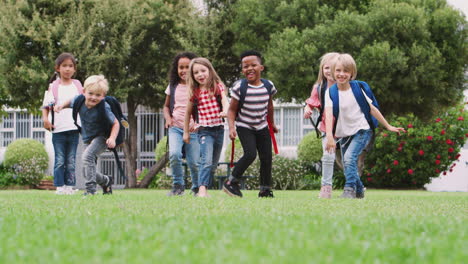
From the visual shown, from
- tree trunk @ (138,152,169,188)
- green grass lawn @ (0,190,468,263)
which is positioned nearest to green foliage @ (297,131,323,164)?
tree trunk @ (138,152,169,188)

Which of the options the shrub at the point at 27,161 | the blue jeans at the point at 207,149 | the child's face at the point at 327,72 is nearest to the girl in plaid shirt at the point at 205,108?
the blue jeans at the point at 207,149

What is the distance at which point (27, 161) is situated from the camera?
74.0 ft

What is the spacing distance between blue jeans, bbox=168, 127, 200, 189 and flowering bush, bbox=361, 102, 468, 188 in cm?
1180

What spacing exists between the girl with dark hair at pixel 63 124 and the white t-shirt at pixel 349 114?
3.76 meters

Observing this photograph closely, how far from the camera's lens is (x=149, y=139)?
2561cm

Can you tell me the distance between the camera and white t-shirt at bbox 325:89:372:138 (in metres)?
8.31

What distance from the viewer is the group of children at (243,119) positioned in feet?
26.5

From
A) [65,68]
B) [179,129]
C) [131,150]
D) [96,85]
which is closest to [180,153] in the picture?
[179,129]

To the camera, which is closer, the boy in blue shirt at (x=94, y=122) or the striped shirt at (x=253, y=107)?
the striped shirt at (x=253, y=107)

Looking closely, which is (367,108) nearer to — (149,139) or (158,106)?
(158,106)

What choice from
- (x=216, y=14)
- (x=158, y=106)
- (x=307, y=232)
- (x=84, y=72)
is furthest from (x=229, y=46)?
(x=307, y=232)

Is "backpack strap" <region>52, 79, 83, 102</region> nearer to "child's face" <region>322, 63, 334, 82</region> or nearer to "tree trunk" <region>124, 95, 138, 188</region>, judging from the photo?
"child's face" <region>322, 63, 334, 82</region>

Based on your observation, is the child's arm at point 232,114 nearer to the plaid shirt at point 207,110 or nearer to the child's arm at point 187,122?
the plaid shirt at point 207,110

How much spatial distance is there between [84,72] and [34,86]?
1438mm
